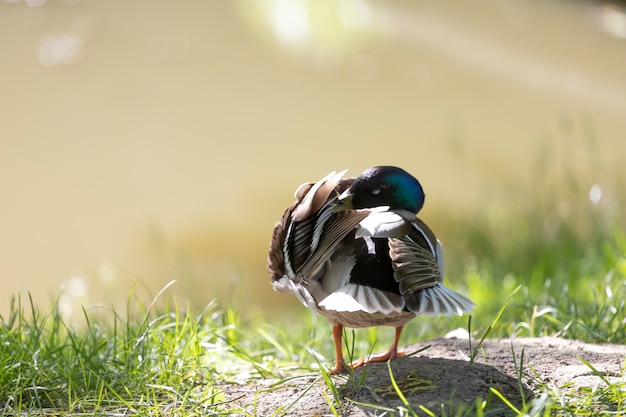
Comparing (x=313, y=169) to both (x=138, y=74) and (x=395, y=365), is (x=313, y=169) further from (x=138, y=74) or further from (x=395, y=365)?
(x=395, y=365)

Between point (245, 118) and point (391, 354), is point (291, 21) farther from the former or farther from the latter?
point (391, 354)

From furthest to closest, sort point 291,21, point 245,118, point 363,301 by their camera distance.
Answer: point 291,21
point 245,118
point 363,301

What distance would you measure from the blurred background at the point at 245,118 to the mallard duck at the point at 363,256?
3779mm

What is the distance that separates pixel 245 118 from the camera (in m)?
10.0

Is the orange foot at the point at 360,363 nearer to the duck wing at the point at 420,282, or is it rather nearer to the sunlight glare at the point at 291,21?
the duck wing at the point at 420,282

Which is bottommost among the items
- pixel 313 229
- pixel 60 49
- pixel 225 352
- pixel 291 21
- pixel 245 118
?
pixel 225 352

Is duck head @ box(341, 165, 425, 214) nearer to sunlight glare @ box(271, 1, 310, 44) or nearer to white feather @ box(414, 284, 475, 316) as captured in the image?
white feather @ box(414, 284, 475, 316)

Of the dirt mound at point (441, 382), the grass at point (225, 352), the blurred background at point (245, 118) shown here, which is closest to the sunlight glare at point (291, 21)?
the blurred background at point (245, 118)

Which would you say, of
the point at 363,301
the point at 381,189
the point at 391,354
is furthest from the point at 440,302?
the point at 381,189

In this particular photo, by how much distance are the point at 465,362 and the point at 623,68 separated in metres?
8.91

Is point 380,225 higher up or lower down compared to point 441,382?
higher up

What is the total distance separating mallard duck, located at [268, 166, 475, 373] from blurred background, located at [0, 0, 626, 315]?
378cm

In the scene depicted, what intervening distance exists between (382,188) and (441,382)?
2.51 feet

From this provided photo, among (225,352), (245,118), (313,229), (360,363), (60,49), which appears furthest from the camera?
(60,49)
